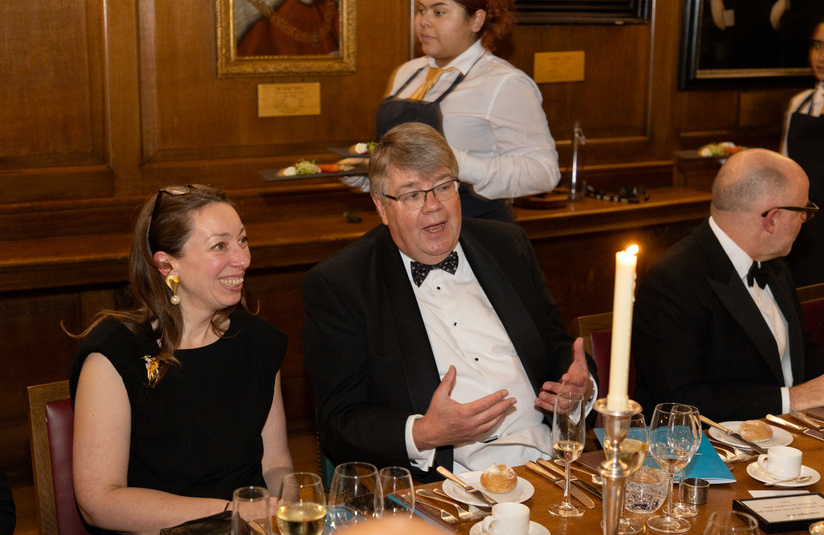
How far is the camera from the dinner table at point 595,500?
177 centimetres

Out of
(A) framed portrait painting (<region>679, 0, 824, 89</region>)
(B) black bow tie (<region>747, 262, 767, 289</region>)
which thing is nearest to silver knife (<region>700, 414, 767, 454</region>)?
(B) black bow tie (<region>747, 262, 767, 289</region>)

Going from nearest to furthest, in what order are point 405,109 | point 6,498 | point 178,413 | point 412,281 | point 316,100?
1. point 6,498
2. point 178,413
3. point 412,281
4. point 405,109
5. point 316,100

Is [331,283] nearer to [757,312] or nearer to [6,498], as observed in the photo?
[6,498]

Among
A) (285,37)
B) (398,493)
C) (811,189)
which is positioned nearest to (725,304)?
(398,493)

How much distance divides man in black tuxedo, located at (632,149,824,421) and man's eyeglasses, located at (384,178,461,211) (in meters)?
0.73

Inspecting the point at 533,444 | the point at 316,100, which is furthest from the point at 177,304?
the point at 316,100

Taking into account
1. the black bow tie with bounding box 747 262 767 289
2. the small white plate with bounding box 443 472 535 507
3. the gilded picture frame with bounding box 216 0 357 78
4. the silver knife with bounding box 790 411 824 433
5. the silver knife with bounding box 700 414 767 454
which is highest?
the gilded picture frame with bounding box 216 0 357 78

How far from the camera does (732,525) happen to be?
143cm

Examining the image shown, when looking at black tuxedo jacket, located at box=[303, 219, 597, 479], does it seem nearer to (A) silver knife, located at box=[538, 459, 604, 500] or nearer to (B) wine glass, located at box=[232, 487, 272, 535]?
(A) silver knife, located at box=[538, 459, 604, 500]

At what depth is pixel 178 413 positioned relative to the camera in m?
2.27

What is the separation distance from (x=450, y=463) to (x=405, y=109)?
1538mm

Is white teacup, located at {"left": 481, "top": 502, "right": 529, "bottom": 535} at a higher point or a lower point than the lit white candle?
lower

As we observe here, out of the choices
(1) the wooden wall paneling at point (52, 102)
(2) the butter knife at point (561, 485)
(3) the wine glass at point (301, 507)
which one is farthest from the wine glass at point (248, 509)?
(1) the wooden wall paneling at point (52, 102)

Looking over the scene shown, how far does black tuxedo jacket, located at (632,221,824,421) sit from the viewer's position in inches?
106
